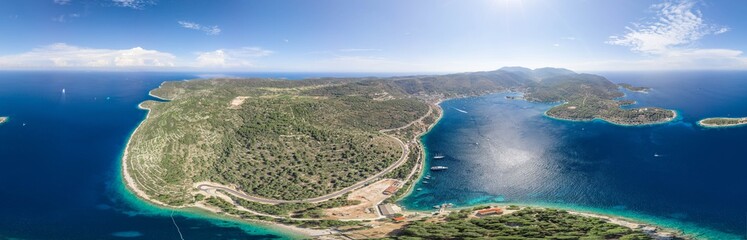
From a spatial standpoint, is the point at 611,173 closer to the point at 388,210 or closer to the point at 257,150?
the point at 388,210

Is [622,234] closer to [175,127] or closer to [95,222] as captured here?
[95,222]

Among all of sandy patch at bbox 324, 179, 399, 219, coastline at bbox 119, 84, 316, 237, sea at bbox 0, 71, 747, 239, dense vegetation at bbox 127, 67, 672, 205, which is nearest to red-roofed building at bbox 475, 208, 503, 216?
sea at bbox 0, 71, 747, 239

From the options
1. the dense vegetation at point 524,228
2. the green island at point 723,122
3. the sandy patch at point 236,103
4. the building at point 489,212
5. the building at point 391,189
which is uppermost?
the sandy patch at point 236,103

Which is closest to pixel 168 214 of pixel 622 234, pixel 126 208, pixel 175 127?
pixel 126 208

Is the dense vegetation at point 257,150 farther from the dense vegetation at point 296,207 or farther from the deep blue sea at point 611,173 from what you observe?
the deep blue sea at point 611,173

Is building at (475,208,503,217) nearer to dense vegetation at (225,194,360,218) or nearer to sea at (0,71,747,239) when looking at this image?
sea at (0,71,747,239)

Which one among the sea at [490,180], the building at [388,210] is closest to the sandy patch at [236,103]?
the sea at [490,180]

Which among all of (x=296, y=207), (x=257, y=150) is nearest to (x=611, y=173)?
(x=296, y=207)
